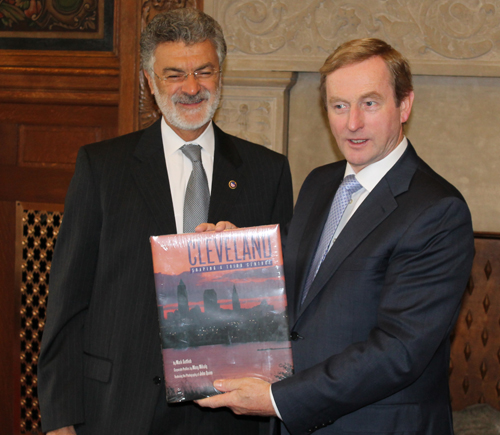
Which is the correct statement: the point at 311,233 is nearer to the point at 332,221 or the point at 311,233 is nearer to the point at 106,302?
the point at 332,221

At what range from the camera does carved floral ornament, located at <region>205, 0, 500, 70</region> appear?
106 inches

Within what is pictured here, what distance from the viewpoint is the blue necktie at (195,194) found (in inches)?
72.1

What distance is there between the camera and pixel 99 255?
5.97ft

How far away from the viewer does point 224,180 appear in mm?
1935

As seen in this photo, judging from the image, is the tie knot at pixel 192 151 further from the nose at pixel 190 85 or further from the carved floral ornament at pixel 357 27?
the carved floral ornament at pixel 357 27

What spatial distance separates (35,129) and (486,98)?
2606 mm

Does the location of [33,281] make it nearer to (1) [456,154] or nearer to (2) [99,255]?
(2) [99,255]

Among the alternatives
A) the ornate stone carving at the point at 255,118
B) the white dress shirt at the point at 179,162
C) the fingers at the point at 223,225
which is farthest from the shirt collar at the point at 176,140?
the ornate stone carving at the point at 255,118

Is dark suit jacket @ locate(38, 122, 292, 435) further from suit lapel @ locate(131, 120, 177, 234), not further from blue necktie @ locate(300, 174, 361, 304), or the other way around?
blue necktie @ locate(300, 174, 361, 304)

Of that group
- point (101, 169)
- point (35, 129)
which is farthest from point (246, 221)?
point (35, 129)

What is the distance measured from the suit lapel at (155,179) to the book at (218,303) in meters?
0.32

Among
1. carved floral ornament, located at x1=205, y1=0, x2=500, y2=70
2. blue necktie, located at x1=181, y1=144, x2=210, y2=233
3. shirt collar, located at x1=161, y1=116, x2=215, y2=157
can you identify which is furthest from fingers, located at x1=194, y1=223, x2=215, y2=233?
carved floral ornament, located at x1=205, y1=0, x2=500, y2=70

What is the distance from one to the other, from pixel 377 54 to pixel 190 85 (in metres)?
0.67

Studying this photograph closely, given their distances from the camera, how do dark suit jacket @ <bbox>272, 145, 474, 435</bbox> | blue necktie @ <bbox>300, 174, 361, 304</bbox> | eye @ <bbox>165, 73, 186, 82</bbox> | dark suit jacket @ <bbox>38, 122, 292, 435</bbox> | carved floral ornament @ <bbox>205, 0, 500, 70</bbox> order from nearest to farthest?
dark suit jacket @ <bbox>272, 145, 474, 435</bbox>
blue necktie @ <bbox>300, 174, 361, 304</bbox>
dark suit jacket @ <bbox>38, 122, 292, 435</bbox>
eye @ <bbox>165, 73, 186, 82</bbox>
carved floral ornament @ <bbox>205, 0, 500, 70</bbox>
